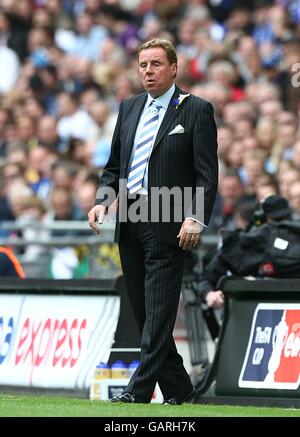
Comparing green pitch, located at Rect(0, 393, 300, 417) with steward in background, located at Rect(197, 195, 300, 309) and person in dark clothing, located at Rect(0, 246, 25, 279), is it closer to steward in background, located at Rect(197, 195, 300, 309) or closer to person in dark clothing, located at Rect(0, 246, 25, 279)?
steward in background, located at Rect(197, 195, 300, 309)

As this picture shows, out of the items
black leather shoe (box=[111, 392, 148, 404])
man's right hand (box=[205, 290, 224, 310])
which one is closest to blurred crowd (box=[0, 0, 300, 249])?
man's right hand (box=[205, 290, 224, 310])

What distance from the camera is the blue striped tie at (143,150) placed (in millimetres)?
9352

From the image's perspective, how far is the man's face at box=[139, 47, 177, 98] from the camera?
9.28 metres

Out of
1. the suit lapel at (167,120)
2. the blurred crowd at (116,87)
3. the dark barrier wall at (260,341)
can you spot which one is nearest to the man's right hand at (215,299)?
the dark barrier wall at (260,341)

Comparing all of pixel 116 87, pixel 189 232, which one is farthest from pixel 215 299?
pixel 116 87

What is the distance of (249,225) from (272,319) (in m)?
1.73

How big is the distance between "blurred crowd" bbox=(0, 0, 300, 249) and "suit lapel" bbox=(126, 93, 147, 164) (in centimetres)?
361

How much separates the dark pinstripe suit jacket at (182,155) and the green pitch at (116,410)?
1183 mm

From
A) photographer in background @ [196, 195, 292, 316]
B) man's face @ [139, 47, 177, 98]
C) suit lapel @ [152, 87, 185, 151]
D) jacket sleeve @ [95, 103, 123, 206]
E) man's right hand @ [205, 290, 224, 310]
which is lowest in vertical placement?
man's right hand @ [205, 290, 224, 310]

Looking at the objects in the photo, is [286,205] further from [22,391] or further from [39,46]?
[39,46]

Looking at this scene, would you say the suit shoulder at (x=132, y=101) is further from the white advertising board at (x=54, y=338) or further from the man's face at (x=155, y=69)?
the white advertising board at (x=54, y=338)

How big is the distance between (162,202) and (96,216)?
1.57 ft

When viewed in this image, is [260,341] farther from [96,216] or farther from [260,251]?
[96,216]
